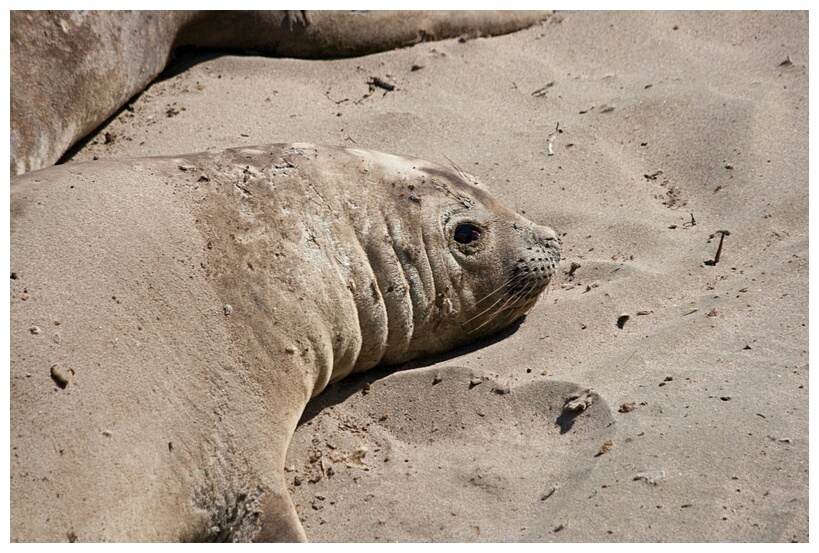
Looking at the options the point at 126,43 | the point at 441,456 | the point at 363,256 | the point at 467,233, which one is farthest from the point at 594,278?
the point at 126,43

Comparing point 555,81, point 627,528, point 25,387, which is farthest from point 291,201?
point 555,81

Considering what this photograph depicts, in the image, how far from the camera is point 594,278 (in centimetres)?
452

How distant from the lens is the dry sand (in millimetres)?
3191

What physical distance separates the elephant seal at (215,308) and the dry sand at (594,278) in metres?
0.22

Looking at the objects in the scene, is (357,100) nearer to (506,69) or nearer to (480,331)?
(506,69)

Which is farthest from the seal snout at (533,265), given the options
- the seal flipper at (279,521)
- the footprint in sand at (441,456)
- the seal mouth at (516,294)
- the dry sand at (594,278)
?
the seal flipper at (279,521)

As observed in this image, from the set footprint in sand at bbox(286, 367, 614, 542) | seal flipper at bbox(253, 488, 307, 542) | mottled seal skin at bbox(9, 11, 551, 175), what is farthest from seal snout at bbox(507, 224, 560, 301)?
mottled seal skin at bbox(9, 11, 551, 175)

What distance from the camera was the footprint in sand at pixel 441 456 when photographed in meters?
3.22

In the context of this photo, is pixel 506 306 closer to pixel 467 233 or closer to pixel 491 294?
pixel 491 294

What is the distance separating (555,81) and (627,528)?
3.61 metres

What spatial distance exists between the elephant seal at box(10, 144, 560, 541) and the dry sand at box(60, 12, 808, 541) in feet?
0.74

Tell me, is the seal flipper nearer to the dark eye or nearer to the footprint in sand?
the footprint in sand

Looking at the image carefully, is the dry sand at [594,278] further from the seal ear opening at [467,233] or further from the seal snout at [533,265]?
the seal ear opening at [467,233]

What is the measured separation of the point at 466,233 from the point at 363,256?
47 cm
